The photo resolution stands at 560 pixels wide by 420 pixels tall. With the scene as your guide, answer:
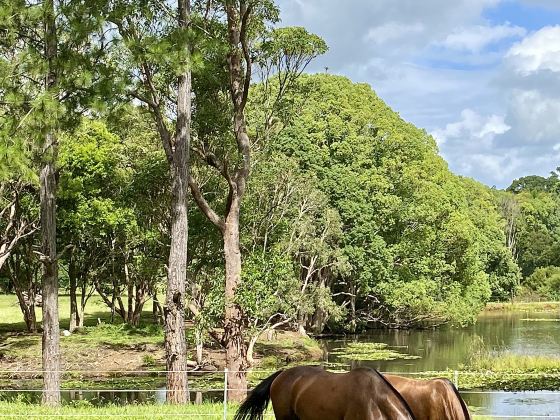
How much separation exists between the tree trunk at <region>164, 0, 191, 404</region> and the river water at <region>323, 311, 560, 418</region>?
8784 mm

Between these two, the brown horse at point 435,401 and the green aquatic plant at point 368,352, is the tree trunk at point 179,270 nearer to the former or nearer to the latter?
the brown horse at point 435,401

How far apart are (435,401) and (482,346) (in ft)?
85.5

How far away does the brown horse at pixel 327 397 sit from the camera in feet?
25.2

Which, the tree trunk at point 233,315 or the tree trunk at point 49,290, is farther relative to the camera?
the tree trunk at point 233,315

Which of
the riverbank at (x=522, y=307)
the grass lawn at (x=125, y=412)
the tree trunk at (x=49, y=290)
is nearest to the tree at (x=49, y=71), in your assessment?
the tree trunk at (x=49, y=290)

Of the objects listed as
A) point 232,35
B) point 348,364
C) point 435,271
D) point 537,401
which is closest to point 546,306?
point 435,271

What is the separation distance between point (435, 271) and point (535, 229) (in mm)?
46932

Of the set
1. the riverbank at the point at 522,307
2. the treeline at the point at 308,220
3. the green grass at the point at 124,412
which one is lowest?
the riverbank at the point at 522,307

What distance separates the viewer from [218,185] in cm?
2459

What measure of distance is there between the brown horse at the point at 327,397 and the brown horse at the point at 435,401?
1.63m

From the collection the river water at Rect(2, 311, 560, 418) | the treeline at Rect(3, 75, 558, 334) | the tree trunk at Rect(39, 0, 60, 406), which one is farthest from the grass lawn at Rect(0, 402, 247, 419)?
the treeline at Rect(3, 75, 558, 334)

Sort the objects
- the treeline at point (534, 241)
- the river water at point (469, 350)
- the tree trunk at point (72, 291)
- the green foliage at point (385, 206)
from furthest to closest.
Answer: the treeline at point (534, 241)
the green foliage at point (385, 206)
the tree trunk at point (72, 291)
the river water at point (469, 350)

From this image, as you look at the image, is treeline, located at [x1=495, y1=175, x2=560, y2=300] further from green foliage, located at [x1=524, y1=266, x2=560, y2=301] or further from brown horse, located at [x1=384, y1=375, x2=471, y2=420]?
brown horse, located at [x1=384, y1=375, x2=471, y2=420]

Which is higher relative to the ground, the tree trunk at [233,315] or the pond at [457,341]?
the tree trunk at [233,315]
